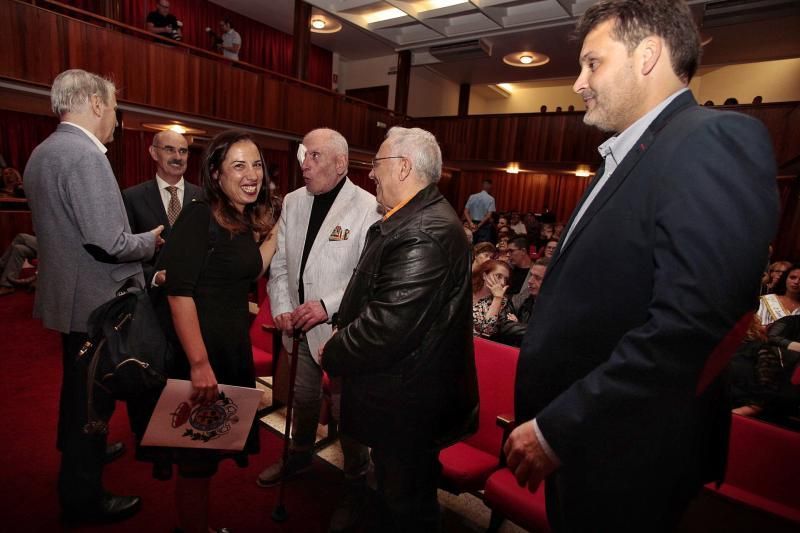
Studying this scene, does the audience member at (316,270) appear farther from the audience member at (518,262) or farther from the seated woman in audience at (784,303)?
the seated woman in audience at (784,303)

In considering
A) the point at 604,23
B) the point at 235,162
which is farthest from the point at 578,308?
the point at 235,162

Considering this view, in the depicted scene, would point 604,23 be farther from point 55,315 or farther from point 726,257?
point 55,315

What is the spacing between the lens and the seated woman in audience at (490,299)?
290 cm

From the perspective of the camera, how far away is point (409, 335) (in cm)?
136

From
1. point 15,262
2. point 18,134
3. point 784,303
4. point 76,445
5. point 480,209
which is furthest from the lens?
point 480,209

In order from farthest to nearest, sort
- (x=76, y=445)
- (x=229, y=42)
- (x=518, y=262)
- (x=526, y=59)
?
1. (x=526, y=59)
2. (x=229, y=42)
3. (x=518, y=262)
4. (x=76, y=445)

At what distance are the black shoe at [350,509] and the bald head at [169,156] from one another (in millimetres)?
2083

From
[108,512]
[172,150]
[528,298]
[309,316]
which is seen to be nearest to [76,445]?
[108,512]

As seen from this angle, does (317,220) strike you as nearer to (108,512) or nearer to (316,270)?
(316,270)

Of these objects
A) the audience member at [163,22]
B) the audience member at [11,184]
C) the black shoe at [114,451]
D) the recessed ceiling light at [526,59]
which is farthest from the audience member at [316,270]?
the recessed ceiling light at [526,59]

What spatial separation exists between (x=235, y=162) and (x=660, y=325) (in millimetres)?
1393

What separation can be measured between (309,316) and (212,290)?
0.46 m

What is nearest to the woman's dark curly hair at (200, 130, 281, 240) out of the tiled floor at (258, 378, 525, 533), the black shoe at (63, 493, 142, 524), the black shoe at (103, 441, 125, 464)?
the black shoe at (63, 493, 142, 524)

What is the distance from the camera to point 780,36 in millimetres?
8242
